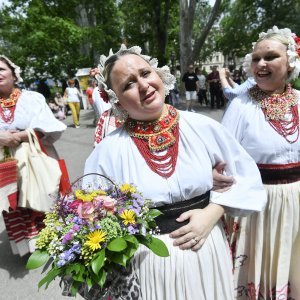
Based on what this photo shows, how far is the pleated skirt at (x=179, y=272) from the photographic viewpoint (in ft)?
4.87

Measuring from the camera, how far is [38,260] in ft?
4.10

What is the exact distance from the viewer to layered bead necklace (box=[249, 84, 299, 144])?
2113 millimetres

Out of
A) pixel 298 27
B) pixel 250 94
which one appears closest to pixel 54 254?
pixel 250 94

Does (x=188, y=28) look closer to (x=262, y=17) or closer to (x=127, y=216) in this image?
(x=262, y=17)

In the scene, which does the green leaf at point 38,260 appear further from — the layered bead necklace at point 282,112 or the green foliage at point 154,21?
the green foliage at point 154,21

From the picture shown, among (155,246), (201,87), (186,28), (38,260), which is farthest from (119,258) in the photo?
(186,28)

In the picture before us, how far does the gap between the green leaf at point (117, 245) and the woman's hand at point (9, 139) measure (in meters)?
2.07

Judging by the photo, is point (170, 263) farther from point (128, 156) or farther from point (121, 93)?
point (121, 93)

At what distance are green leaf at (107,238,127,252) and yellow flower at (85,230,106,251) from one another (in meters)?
0.04

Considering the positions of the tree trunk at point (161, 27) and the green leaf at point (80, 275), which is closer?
the green leaf at point (80, 275)

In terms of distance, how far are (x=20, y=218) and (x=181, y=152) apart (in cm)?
239

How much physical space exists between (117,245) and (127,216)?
117 mm

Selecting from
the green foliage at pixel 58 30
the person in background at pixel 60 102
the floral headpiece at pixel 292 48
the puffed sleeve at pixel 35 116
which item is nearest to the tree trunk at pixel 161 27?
the green foliage at pixel 58 30

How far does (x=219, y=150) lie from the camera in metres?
1.60
